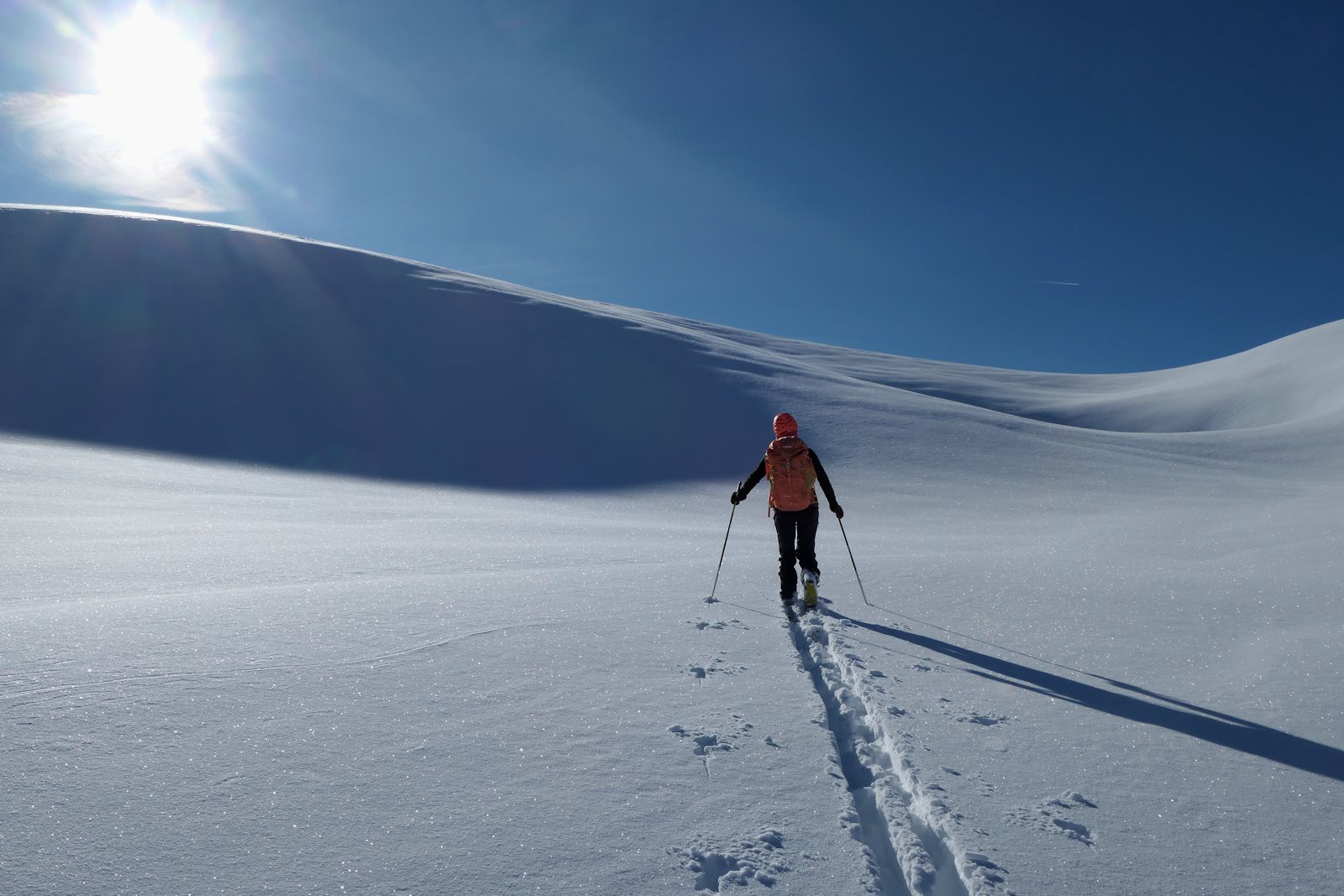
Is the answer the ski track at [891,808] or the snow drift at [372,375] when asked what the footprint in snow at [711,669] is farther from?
the snow drift at [372,375]

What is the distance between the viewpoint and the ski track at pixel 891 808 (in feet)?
9.99

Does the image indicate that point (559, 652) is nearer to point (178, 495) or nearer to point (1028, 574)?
point (1028, 574)

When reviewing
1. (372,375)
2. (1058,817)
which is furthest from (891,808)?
(372,375)

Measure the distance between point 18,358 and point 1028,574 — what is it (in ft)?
89.6

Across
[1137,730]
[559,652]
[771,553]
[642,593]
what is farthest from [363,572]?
[1137,730]

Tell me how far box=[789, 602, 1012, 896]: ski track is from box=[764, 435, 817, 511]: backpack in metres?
2.45

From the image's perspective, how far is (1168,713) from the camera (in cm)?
468

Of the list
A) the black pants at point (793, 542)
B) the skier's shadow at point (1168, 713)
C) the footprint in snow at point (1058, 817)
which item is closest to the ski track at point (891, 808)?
the footprint in snow at point (1058, 817)

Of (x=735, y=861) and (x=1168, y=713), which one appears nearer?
(x=735, y=861)

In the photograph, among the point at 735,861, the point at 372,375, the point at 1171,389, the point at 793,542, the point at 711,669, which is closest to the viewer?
the point at 735,861

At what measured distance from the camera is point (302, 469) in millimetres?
18422

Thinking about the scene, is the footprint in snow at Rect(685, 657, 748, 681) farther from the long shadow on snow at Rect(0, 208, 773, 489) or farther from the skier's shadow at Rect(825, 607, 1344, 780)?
the long shadow on snow at Rect(0, 208, 773, 489)

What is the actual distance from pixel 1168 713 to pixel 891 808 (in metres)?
2.30

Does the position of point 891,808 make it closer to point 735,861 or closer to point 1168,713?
point 735,861
